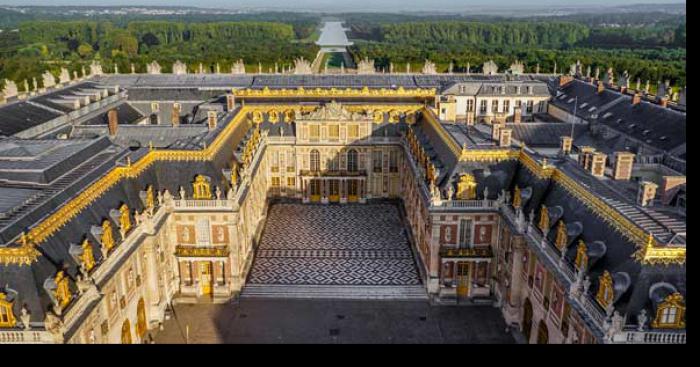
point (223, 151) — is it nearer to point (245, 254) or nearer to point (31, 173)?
point (245, 254)

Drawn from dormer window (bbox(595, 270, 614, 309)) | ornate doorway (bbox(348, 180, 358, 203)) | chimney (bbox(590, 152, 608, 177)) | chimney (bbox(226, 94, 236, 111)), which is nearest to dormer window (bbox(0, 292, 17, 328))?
dormer window (bbox(595, 270, 614, 309))

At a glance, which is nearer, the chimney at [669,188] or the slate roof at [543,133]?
the chimney at [669,188]

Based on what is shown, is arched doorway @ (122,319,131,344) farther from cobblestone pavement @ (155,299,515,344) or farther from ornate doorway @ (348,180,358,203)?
ornate doorway @ (348,180,358,203)

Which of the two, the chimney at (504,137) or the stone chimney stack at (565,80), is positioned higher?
the stone chimney stack at (565,80)

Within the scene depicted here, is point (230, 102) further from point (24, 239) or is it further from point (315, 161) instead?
point (24, 239)

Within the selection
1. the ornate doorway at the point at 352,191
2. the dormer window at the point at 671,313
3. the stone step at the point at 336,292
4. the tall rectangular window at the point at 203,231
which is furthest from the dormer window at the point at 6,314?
the ornate doorway at the point at 352,191

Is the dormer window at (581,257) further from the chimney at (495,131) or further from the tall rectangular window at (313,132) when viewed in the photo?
the tall rectangular window at (313,132)
